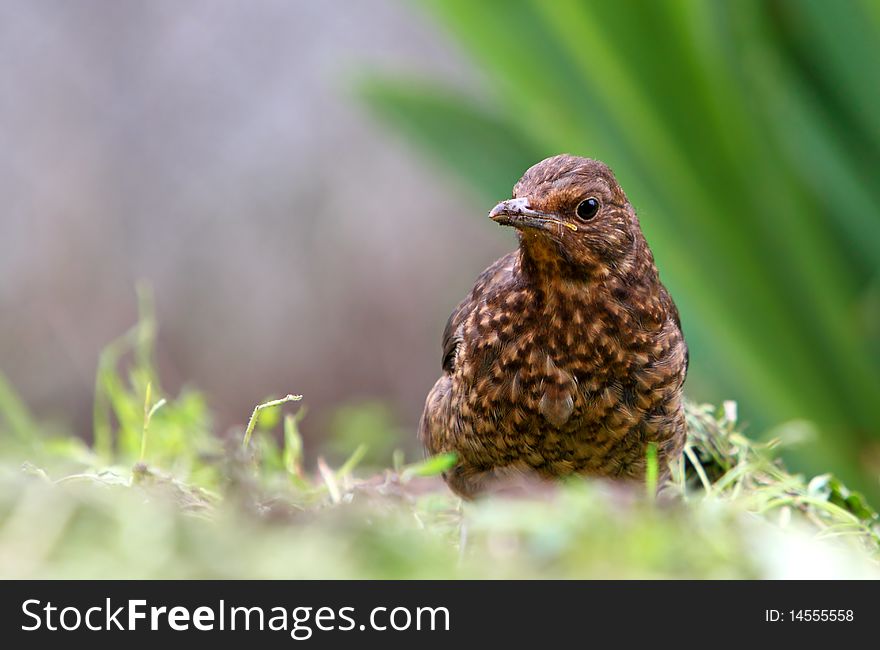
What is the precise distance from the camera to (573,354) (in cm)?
213

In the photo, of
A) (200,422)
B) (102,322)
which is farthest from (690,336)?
(102,322)

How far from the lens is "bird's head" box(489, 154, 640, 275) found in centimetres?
204

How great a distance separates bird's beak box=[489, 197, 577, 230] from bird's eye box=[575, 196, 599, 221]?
61 millimetres

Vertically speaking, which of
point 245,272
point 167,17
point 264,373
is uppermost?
point 167,17

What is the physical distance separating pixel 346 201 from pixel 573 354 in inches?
137

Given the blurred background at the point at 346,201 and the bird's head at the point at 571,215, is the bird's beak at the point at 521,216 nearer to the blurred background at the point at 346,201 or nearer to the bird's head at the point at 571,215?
the bird's head at the point at 571,215

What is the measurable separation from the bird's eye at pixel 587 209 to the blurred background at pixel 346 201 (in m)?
1.20

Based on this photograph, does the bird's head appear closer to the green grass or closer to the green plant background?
the green grass

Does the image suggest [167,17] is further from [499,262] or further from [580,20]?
[499,262]

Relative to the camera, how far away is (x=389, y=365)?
5.58 meters

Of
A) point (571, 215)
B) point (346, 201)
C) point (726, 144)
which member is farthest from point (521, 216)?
point (346, 201)

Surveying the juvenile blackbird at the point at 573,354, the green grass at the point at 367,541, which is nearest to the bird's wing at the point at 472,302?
the juvenile blackbird at the point at 573,354

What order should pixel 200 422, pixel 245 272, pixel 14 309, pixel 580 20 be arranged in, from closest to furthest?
pixel 200 422 → pixel 580 20 → pixel 14 309 → pixel 245 272

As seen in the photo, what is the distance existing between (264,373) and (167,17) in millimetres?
1703
